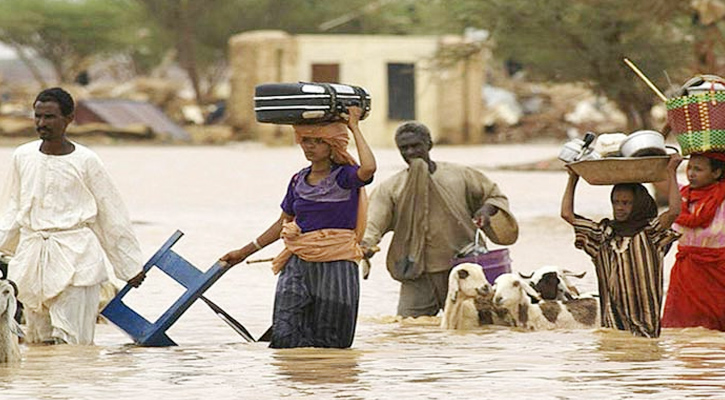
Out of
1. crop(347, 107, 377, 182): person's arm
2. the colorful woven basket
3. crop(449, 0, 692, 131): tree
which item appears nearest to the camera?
crop(347, 107, 377, 182): person's arm

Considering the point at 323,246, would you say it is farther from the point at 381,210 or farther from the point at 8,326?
the point at 381,210

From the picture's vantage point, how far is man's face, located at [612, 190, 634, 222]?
9.17 metres

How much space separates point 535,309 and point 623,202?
1235 mm

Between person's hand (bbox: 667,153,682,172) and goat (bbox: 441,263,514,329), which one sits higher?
person's hand (bbox: 667,153,682,172)

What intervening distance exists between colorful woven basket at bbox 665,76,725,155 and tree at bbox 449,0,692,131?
1444 cm

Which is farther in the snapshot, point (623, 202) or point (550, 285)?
point (550, 285)

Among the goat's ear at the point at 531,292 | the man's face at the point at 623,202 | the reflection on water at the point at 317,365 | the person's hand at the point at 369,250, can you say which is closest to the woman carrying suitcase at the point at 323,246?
the reflection on water at the point at 317,365

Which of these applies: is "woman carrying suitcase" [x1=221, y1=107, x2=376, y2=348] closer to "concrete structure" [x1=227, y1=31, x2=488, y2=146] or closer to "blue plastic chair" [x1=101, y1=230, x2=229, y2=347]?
"blue plastic chair" [x1=101, y1=230, x2=229, y2=347]

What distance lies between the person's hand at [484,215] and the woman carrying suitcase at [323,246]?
1890 millimetres

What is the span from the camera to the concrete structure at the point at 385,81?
42.0 m

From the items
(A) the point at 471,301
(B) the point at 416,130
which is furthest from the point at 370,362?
(B) the point at 416,130

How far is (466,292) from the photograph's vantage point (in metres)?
10.2

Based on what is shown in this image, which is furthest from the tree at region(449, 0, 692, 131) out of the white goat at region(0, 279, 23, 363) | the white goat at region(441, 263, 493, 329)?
the white goat at region(0, 279, 23, 363)

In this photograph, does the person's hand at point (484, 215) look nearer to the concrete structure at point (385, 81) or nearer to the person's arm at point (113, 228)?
the person's arm at point (113, 228)
